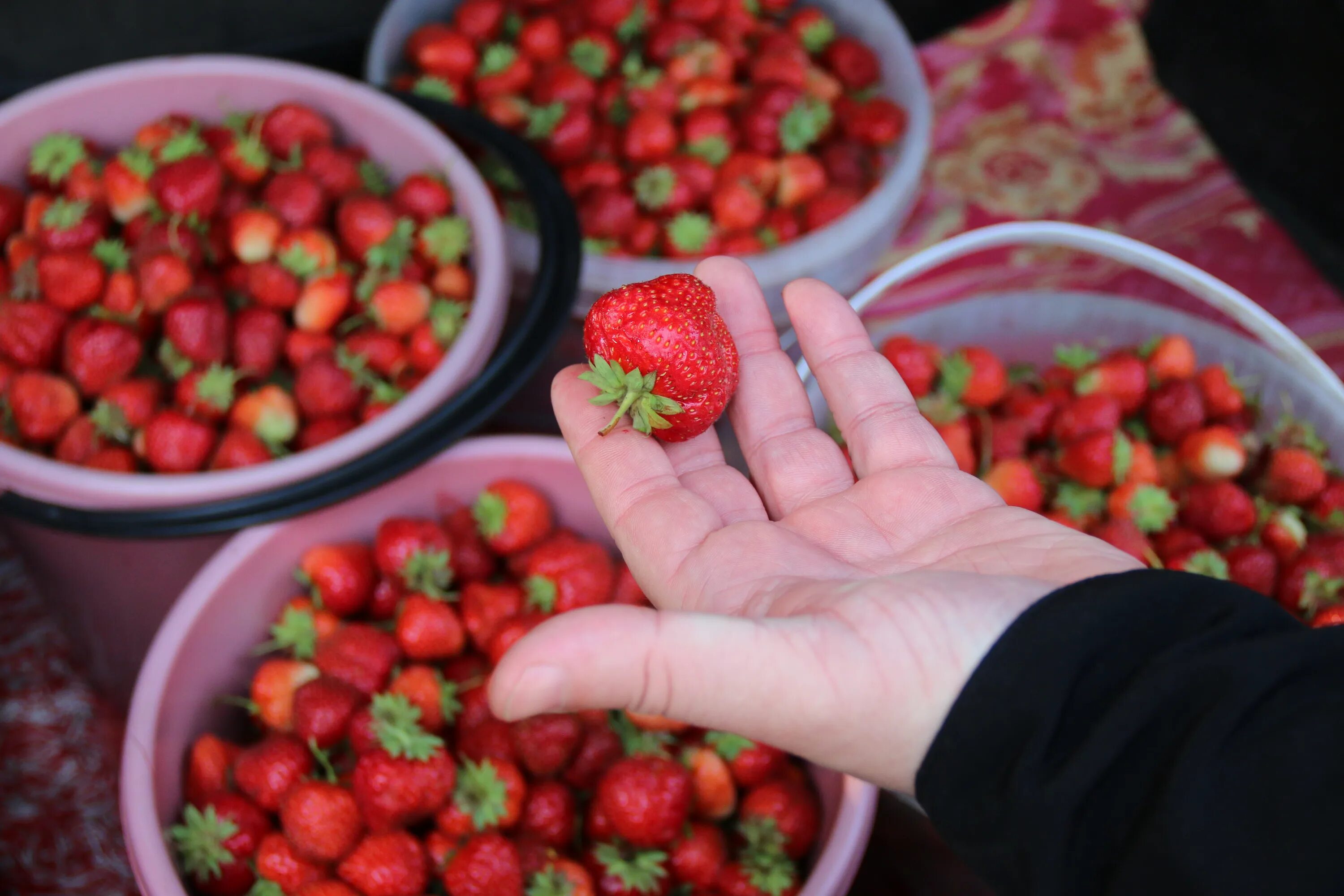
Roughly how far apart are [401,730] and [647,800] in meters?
0.26

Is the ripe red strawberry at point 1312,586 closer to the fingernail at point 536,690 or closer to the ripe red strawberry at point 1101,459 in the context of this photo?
the ripe red strawberry at point 1101,459

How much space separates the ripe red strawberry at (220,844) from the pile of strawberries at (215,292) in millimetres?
415

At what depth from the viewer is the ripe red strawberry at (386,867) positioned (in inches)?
38.8

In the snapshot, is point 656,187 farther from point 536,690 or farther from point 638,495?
point 536,690

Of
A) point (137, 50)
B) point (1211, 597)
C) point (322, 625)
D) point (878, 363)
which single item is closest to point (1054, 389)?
point (878, 363)

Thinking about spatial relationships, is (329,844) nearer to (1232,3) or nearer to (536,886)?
(536,886)

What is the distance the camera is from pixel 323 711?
1.07 m

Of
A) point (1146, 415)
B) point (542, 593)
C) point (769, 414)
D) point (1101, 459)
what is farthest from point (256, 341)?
point (1146, 415)

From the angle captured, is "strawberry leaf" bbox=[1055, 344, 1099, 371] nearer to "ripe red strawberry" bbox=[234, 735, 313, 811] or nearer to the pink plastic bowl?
the pink plastic bowl

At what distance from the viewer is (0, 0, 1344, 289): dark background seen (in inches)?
68.6

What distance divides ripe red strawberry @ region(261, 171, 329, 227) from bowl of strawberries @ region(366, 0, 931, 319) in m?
0.30

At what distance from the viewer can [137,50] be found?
5.92ft

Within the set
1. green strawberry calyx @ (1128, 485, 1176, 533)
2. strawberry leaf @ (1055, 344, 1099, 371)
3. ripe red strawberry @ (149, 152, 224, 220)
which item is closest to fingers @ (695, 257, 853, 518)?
green strawberry calyx @ (1128, 485, 1176, 533)

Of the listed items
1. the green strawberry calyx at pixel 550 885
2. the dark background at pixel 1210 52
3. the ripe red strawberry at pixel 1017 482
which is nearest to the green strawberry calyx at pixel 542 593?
the green strawberry calyx at pixel 550 885
